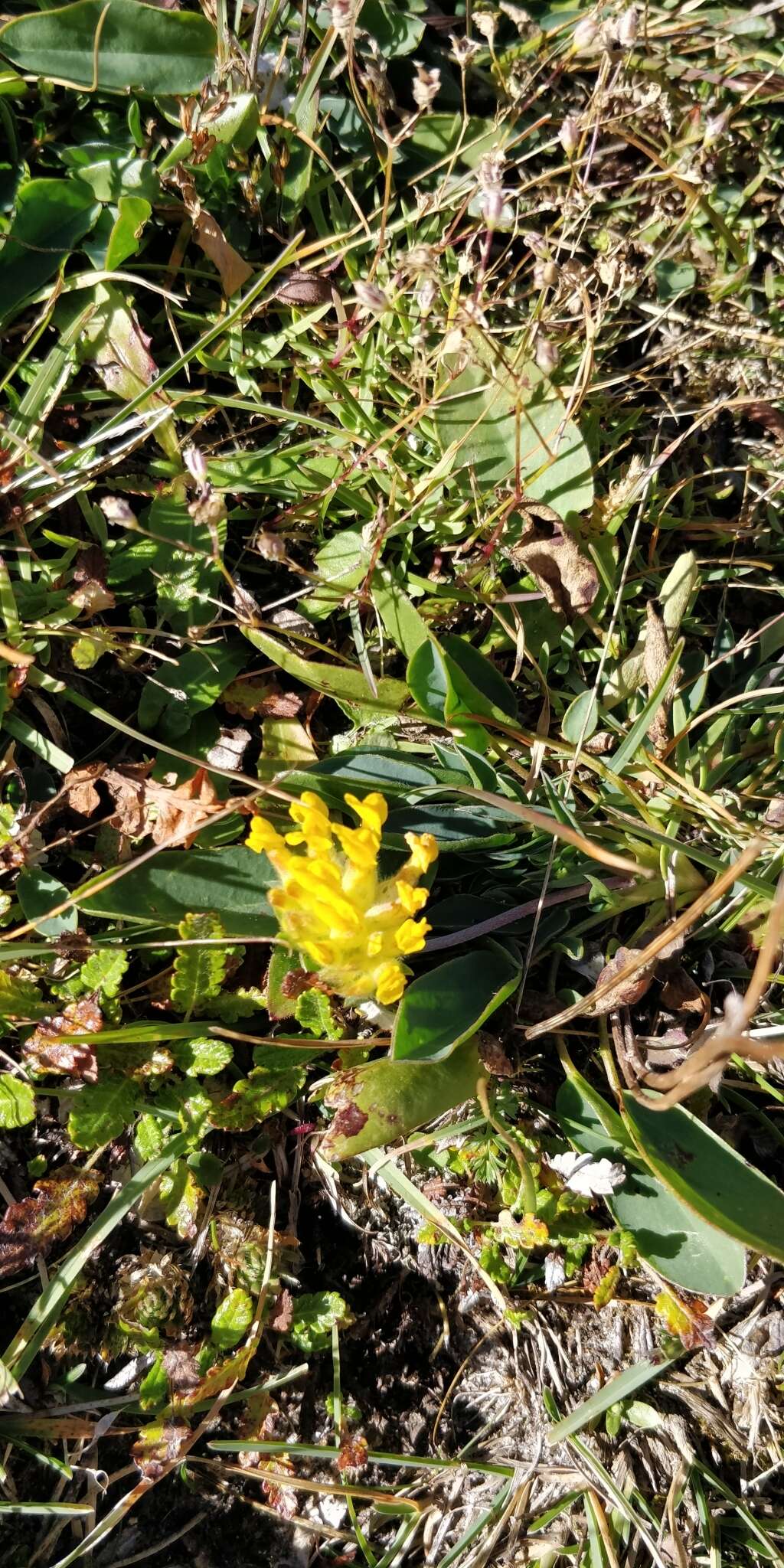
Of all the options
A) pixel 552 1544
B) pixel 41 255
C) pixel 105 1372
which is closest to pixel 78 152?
pixel 41 255

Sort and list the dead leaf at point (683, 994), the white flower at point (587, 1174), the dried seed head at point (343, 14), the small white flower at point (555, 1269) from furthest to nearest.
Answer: the small white flower at point (555, 1269) → the dead leaf at point (683, 994) → the white flower at point (587, 1174) → the dried seed head at point (343, 14)

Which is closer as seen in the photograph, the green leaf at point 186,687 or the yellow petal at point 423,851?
the yellow petal at point 423,851

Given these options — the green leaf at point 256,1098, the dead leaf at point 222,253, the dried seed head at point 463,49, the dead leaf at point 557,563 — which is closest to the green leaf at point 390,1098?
the green leaf at point 256,1098

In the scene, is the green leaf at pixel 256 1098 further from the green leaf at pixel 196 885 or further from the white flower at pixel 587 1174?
the white flower at pixel 587 1174

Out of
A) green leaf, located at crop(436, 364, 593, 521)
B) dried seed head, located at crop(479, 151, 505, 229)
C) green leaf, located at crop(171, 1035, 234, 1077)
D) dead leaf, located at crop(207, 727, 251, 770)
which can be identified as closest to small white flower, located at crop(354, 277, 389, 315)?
dried seed head, located at crop(479, 151, 505, 229)

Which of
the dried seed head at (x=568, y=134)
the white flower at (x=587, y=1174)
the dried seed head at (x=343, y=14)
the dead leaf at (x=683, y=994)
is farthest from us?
the dead leaf at (x=683, y=994)

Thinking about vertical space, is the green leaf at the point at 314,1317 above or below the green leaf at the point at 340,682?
below

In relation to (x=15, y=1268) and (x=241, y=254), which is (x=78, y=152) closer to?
(x=241, y=254)
